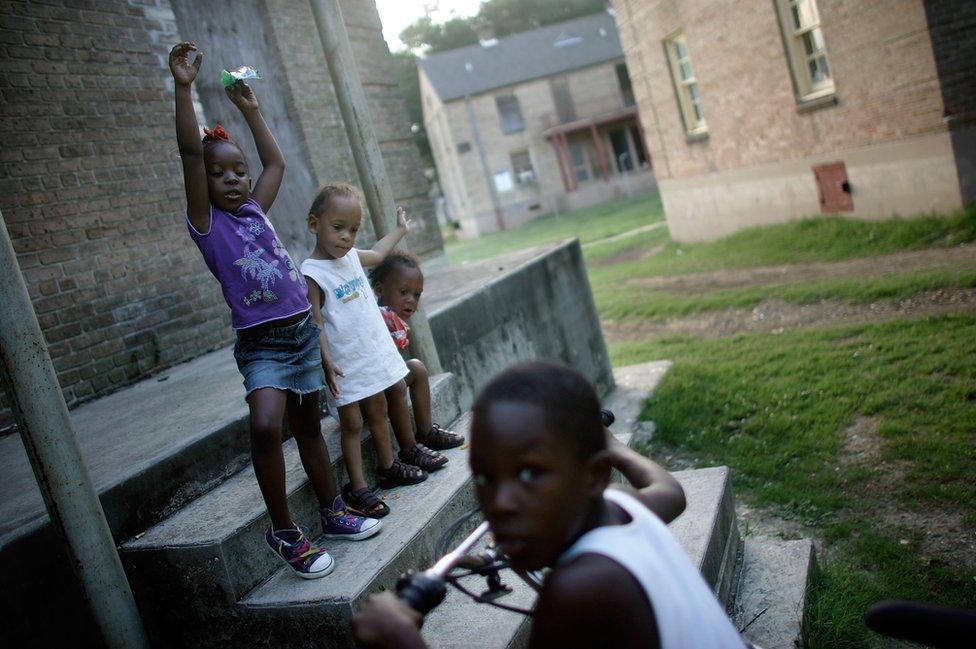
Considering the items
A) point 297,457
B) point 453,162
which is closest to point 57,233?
point 297,457

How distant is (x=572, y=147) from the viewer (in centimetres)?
3841

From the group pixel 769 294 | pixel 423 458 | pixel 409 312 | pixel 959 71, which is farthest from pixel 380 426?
pixel 959 71

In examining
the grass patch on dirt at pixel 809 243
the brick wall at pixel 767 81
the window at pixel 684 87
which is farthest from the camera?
the window at pixel 684 87

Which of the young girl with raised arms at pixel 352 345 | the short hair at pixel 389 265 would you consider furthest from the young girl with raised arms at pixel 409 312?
the young girl with raised arms at pixel 352 345

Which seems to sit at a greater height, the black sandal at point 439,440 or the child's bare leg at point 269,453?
the child's bare leg at point 269,453

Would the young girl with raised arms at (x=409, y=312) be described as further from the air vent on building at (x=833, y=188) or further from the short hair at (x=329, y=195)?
the air vent on building at (x=833, y=188)

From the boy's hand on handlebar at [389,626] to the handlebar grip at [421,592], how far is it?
0.04ft

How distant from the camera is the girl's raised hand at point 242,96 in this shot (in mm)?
2988

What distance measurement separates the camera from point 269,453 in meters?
2.67

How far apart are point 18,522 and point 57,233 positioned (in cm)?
333

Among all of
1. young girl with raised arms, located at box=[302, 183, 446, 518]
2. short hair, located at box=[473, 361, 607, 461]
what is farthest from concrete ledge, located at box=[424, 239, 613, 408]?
short hair, located at box=[473, 361, 607, 461]

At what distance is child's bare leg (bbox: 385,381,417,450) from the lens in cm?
346

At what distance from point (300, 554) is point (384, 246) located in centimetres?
159

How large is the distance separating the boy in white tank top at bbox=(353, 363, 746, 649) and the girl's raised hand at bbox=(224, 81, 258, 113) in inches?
83.7
